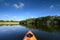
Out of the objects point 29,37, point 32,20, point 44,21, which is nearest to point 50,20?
point 44,21

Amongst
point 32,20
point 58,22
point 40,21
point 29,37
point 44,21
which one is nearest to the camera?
point 29,37

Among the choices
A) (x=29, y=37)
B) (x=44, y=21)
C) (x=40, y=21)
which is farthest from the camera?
(x=40, y=21)

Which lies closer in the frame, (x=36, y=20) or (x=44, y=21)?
(x=44, y=21)

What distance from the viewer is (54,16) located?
155375 mm

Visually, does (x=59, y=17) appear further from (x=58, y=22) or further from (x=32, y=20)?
(x=32, y=20)

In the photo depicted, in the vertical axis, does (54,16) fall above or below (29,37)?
above

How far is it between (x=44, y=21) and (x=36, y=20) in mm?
24391

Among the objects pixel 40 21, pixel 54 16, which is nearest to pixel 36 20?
pixel 40 21

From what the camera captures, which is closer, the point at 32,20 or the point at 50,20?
the point at 50,20

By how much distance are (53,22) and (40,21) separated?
32.7 m

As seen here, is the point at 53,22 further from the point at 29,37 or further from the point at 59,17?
the point at 29,37

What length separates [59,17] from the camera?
148250 millimetres

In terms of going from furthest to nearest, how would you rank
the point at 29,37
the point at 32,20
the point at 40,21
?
the point at 32,20
the point at 40,21
the point at 29,37

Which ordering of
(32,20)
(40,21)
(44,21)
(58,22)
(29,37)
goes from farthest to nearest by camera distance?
1. (32,20)
2. (40,21)
3. (44,21)
4. (58,22)
5. (29,37)
